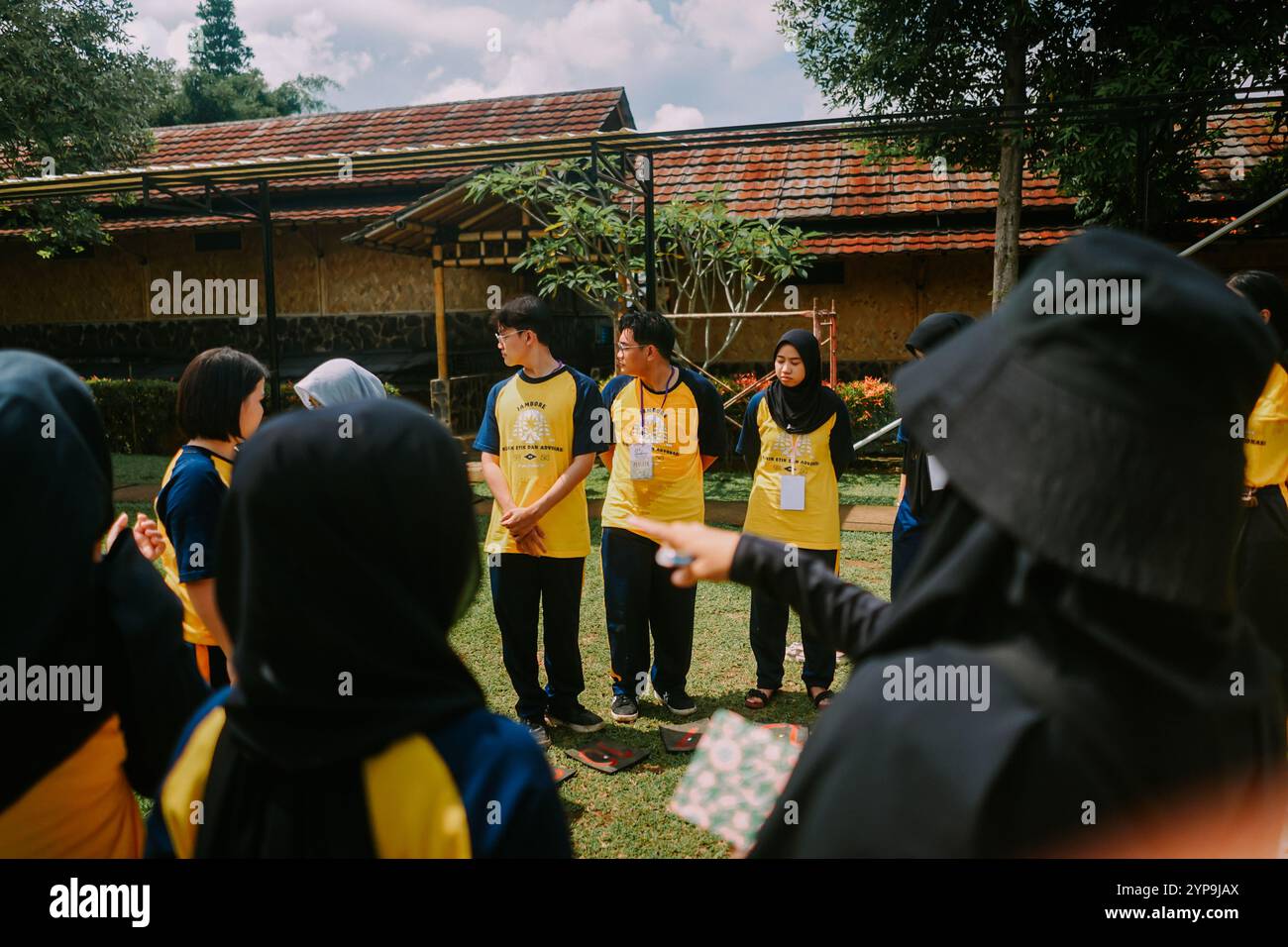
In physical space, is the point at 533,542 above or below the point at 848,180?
below

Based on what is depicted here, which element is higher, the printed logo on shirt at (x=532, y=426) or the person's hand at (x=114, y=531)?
the printed logo on shirt at (x=532, y=426)

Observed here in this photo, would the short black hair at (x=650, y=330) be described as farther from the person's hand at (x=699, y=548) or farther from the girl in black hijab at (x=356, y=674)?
the girl in black hijab at (x=356, y=674)

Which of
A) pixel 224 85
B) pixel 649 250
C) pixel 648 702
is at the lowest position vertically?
pixel 648 702

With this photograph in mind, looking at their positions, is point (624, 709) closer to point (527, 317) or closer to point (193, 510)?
point (527, 317)

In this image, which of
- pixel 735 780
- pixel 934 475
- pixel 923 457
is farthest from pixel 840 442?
pixel 735 780

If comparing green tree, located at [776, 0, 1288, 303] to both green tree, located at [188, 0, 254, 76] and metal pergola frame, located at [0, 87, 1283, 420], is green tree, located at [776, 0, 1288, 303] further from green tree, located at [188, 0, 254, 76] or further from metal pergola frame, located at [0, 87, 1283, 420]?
green tree, located at [188, 0, 254, 76]

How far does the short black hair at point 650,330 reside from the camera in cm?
459

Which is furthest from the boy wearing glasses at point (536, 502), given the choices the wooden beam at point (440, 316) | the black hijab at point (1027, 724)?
the wooden beam at point (440, 316)

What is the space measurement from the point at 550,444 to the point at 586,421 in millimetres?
205

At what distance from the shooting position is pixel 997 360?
1.04 metres

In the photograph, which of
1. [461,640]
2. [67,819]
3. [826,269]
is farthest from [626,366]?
[826,269]

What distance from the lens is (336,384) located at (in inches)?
135

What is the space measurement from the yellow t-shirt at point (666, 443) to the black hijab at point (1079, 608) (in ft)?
11.5
